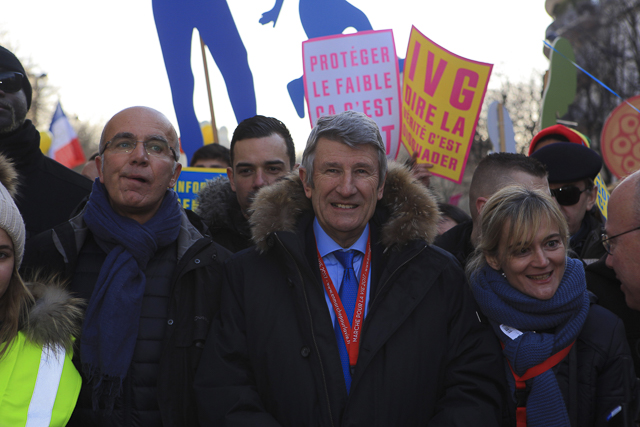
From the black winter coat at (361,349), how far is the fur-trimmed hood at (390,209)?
11 millimetres

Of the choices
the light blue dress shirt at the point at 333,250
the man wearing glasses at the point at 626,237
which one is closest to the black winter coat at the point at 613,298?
the man wearing glasses at the point at 626,237

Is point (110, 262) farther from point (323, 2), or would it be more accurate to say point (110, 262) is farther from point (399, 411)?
point (323, 2)

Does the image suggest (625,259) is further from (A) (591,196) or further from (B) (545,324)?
(A) (591,196)

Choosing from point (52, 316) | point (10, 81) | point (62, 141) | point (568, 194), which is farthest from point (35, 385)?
point (62, 141)

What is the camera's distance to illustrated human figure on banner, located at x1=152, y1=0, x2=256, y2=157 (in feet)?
16.6

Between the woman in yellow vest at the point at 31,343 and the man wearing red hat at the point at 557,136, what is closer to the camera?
the woman in yellow vest at the point at 31,343

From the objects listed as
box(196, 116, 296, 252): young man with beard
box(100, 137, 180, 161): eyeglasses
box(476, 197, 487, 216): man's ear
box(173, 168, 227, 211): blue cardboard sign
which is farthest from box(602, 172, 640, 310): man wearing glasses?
box(173, 168, 227, 211): blue cardboard sign

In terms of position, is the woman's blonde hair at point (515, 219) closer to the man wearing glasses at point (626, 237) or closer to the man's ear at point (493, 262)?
the man's ear at point (493, 262)

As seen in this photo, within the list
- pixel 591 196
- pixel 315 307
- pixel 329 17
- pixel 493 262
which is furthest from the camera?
pixel 329 17

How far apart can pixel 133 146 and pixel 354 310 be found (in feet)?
4.30

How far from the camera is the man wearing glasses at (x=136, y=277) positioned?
2.53 meters

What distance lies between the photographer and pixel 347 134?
8.54ft

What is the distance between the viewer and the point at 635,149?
6902 mm

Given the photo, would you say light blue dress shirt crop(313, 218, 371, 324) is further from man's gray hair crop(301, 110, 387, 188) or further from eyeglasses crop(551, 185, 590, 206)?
eyeglasses crop(551, 185, 590, 206)
